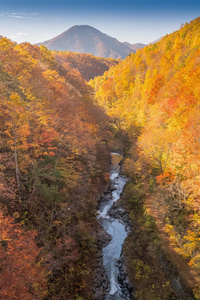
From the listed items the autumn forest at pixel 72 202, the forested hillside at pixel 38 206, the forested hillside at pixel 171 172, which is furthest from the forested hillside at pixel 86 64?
the forested hillside at pixel 38 206

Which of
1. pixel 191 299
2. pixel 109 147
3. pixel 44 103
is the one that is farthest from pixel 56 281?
pixel 109 147

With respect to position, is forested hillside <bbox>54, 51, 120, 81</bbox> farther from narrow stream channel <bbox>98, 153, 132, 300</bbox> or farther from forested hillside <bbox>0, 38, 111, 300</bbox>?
narrow stream channel <bbox>98, 153, 132, 300</bbox>

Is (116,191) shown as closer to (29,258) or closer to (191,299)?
(191,299)

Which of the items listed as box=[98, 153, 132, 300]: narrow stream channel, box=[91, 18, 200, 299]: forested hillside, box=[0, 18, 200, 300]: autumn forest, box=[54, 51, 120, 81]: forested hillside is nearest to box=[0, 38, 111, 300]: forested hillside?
box=[0, 18, 200, 300]: autumn forest

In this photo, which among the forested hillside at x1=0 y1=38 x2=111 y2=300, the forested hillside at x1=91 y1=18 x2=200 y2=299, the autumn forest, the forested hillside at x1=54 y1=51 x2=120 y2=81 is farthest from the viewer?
the forested hillside at x1=54 y1=51 x2=120 y2=81

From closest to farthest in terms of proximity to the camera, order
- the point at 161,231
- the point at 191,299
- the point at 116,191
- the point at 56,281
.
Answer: the point at 191,299 → the point at 56,281 → the point at 161,231 → the point at 116,191

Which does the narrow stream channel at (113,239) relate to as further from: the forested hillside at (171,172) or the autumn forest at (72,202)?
the forested hillside at (171,172)

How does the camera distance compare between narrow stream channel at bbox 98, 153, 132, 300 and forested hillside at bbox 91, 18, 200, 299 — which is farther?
forested hillside at bbox 91, 18, 200, 299
